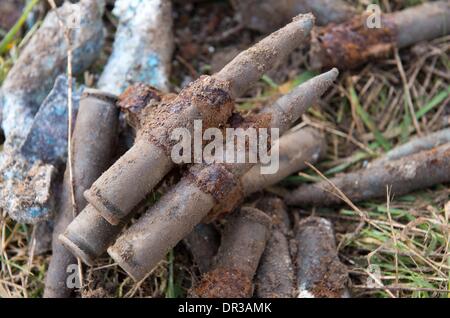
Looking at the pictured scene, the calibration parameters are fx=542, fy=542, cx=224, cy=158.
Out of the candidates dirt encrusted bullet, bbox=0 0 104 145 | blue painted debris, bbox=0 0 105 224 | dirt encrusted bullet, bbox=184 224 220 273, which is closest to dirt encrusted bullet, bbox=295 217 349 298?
dirt encrusted bullet, bbox=184 224 220 273

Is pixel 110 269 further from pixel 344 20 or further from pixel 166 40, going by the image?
pixel 344 20

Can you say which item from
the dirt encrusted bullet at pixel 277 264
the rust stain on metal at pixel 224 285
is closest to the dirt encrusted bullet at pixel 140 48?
the dirt encrusted bullet at pixel 277 264

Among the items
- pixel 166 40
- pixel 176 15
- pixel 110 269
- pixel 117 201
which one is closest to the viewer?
pixel 117 201

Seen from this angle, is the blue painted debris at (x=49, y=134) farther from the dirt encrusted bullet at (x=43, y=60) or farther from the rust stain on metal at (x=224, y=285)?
the rust stain on metal at (x=224, y=285)

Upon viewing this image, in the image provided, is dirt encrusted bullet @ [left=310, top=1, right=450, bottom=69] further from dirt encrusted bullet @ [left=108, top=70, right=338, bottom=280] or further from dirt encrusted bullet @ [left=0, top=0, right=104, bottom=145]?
dirt encrusted bullet @ [left=0, top=0, right=104, bottom=145]

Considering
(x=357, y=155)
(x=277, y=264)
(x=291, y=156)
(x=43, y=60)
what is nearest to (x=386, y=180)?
(x=357, y=155)
